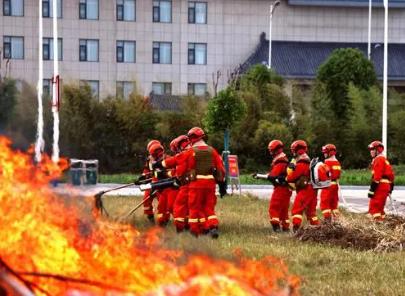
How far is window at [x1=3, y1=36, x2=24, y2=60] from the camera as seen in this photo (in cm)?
4150

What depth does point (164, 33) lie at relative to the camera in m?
43.8

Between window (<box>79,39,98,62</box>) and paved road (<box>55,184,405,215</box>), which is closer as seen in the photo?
paved road (<box>55,184,405,215</box>)

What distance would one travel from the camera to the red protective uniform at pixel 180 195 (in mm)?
10602

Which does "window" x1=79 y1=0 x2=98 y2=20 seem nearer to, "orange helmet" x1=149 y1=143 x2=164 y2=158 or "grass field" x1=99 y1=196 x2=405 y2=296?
"orange helmet" x1=149 y1=143 x2=164 y2=158

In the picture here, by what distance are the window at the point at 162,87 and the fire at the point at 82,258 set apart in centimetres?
3844

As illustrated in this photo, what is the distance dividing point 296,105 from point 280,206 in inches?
864

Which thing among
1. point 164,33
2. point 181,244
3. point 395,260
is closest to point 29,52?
point 164,33

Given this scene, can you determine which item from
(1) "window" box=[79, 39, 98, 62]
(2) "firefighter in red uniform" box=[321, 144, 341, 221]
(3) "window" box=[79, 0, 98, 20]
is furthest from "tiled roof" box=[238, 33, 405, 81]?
(2) "firefighter in red uniform" box=[321, 144, 341, 221]

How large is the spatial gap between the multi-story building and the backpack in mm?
29999

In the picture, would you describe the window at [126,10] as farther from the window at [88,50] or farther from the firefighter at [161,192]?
the firefighter at [161,192]

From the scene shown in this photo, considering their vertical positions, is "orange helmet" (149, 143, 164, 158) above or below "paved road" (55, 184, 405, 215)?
above

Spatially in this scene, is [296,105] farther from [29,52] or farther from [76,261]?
[76,261]

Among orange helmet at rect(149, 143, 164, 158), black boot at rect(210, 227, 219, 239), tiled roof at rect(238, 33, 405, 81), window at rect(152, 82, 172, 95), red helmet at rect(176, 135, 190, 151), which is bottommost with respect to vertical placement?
black boot at rect(210, 227, 219, 239)

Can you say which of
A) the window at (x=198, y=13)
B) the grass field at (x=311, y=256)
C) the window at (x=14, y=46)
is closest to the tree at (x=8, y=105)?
the grass field at (x=311, y=256)
